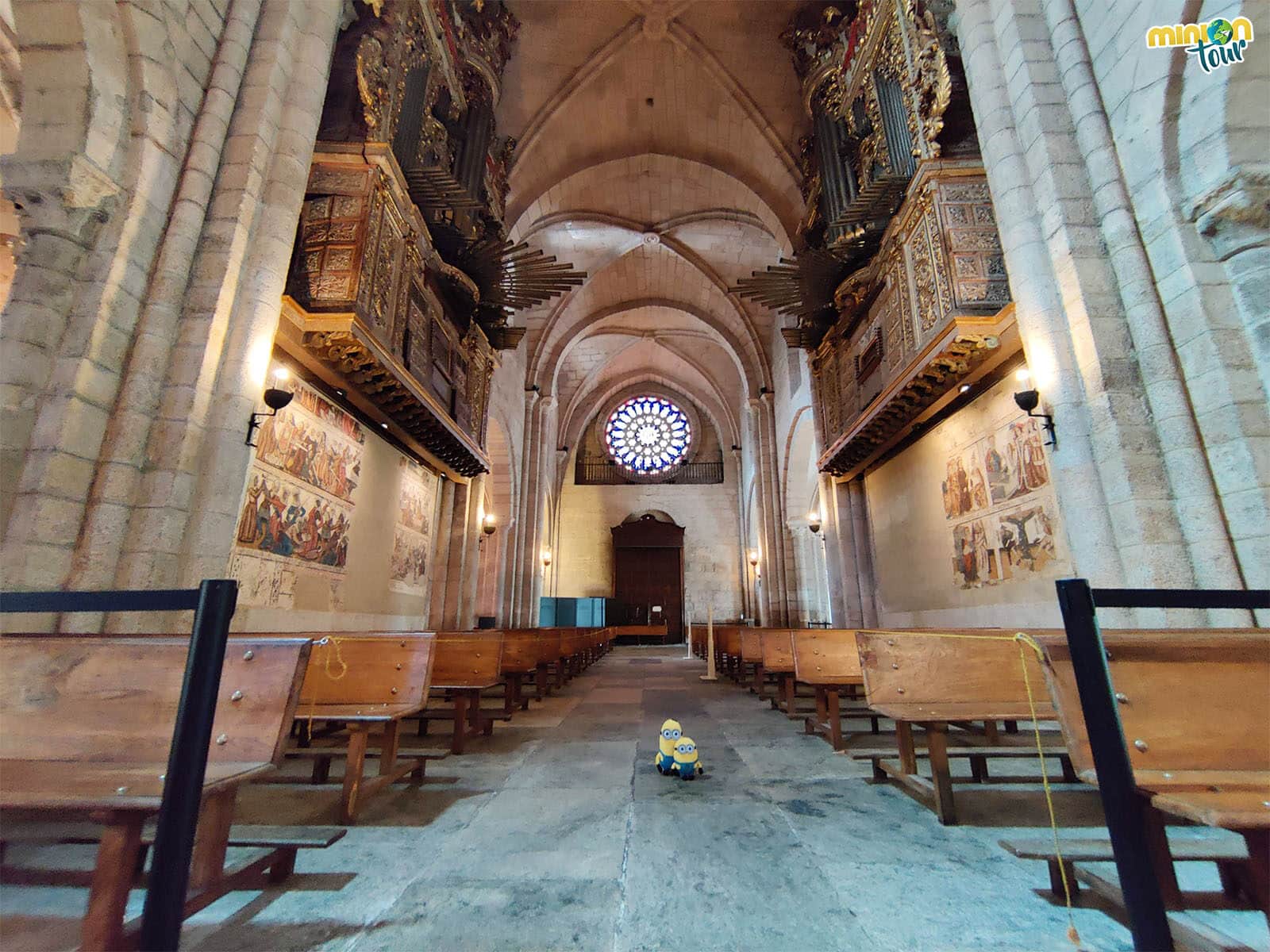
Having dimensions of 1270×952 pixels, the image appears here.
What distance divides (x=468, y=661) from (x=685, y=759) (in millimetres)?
1804

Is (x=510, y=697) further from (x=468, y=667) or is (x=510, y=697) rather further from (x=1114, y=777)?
(x=1114, y=777)

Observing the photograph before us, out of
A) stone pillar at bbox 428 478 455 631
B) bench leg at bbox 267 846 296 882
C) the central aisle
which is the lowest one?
the central aisle

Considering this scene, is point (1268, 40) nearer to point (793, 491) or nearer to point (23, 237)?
point (23, 237)

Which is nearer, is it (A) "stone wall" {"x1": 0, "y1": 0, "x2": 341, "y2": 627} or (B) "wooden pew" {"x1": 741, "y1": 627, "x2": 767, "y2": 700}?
(A) "stone wall" {"x1": 0, "y1": 0, "x2": 341, "y2": 627}

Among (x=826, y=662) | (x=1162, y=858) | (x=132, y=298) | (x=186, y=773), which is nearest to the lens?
(x=186, y=773)

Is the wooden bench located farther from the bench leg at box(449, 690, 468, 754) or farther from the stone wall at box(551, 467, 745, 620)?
the stone wall at box(551, 467, 745, 620)

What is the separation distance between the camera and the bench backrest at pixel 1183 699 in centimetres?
134

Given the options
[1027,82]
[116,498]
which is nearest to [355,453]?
[116,498]

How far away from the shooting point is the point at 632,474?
2125 centimetres

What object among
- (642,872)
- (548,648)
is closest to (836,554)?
(548,648)

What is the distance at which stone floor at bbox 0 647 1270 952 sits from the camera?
1422mm

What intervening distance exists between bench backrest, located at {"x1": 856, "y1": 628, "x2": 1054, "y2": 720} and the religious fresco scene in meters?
0.02

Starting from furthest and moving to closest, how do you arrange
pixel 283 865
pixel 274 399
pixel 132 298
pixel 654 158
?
1. pixel 654 158
2. pixel 274 399
3. pixel 132 298
4. pixel 283 865

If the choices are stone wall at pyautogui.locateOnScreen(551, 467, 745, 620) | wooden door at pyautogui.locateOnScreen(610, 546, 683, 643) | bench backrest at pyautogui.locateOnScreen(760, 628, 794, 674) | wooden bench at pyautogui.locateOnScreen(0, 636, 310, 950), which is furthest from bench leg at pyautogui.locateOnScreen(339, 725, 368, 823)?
wooden door at pyautogui.locateOnScreen(610, 546, 683, 643)
